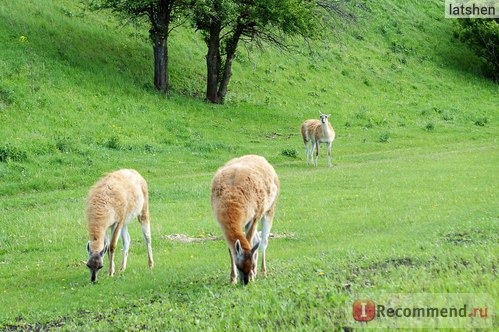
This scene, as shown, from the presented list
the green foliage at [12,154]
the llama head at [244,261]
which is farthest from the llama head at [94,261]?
the green foliage at [12,154]

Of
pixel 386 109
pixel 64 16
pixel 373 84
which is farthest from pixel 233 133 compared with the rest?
pixel 373 84

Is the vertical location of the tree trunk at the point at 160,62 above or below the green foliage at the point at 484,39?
below

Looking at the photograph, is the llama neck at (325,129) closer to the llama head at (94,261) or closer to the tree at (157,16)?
the tree at (157,16)

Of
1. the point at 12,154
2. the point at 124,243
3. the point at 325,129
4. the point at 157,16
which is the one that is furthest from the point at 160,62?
the point at 124,243

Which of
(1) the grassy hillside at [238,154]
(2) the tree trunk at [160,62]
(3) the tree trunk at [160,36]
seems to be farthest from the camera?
(2) the tree trunk at [160,62]

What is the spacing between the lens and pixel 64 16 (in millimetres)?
36062

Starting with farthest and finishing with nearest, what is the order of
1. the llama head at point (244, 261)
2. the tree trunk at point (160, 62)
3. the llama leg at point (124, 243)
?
the tree trunk at point (160, 62) → the llama leg at point (124, 243) → the llama head at point (244, 261)

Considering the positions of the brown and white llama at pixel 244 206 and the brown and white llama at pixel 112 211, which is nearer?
the brown and white llama at pixel 244 206

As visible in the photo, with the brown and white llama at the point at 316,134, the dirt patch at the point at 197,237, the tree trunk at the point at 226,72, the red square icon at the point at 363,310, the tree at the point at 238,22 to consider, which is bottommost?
the dirt patch at the point at 197,237

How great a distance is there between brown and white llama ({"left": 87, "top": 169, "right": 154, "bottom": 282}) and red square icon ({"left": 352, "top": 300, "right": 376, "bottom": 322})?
570 cm

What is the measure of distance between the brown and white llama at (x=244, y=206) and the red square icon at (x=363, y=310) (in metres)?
2.50

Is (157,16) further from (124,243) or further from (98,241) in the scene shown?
(98,241)

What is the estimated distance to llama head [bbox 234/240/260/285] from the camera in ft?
30.8

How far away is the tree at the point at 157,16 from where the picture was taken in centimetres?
3303
